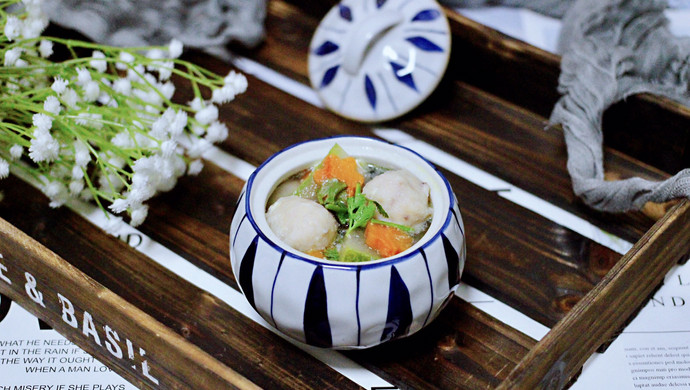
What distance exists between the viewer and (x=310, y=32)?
4.33 feet

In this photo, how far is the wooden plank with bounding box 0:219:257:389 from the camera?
0.72 metres

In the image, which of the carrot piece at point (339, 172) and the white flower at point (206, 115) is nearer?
the carrot piece at point (339, 172)

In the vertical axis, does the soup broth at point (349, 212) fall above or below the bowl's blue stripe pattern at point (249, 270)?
above

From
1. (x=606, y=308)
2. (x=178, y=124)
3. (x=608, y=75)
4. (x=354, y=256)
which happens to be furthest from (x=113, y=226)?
(x=608, y=75)

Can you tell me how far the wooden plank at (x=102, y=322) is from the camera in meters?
0.72

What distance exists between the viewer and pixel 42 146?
82 cm

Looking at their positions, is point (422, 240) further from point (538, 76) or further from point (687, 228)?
point (538, 76)

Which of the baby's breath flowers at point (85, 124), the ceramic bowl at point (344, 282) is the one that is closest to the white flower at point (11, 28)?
the baby's breath flowers at point (85, 124)

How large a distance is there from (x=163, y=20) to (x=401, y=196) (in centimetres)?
66

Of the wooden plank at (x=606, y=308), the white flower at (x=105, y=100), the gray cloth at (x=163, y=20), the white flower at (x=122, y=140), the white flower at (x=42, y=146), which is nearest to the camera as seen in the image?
the wooden plank at (x=606, y=308)

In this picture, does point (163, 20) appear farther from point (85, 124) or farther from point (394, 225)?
point (394, 225)

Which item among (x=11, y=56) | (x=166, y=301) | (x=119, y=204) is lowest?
(x=166, y=301)

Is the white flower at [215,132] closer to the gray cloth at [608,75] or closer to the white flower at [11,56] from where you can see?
the white flower at [11,56]

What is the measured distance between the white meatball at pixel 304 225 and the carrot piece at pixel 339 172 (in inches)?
2.3
